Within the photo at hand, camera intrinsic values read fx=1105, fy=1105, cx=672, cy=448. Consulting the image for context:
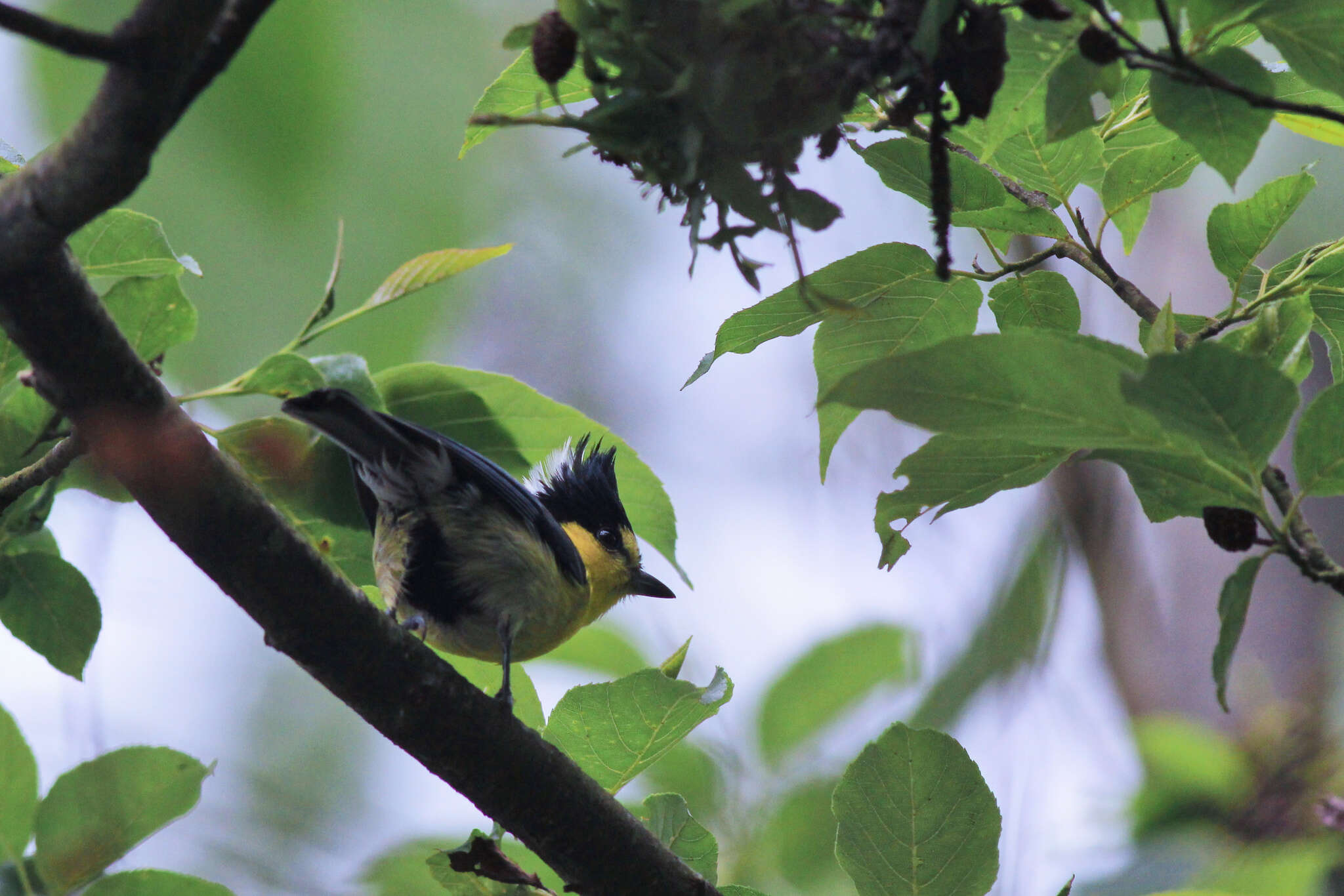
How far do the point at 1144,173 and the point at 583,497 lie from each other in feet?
8.02

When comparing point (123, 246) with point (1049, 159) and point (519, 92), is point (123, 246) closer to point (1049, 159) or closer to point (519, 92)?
point (519, 92)

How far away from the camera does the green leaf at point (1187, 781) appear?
3539 millimetres

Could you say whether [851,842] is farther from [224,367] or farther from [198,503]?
[224,367]

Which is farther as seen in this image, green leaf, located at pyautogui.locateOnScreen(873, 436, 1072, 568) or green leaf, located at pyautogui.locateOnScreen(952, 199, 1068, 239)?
green leaf, located at pyautogui.locateOnScreen(952, 199, 1068, 239)

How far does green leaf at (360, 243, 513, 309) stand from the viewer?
6.26ft

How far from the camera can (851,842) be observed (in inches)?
62.4

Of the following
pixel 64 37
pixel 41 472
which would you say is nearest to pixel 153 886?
pixel 41 472

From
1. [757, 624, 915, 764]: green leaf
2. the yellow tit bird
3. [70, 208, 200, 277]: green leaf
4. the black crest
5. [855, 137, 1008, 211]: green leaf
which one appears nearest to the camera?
[855, 137, 1008, 211]: green leaf

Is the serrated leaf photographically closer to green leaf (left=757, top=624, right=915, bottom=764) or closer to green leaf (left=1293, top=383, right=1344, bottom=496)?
green leaf (left=1293, top=383, right=1344, bottom=496)

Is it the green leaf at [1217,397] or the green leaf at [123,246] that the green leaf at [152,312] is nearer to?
the green leaf at [123,246]

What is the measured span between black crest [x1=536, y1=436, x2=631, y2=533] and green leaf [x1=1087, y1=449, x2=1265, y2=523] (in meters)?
2.52

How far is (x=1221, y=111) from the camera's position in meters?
1.17

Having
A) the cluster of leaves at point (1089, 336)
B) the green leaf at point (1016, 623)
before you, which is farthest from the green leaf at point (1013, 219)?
the green leaf at point (1016, 623)

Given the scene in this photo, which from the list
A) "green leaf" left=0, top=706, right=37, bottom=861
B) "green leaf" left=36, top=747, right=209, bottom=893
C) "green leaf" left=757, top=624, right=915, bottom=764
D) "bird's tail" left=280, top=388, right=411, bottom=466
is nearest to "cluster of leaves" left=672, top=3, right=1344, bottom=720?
"bird's tail" left=280, top=388, right=411, bottom=466
